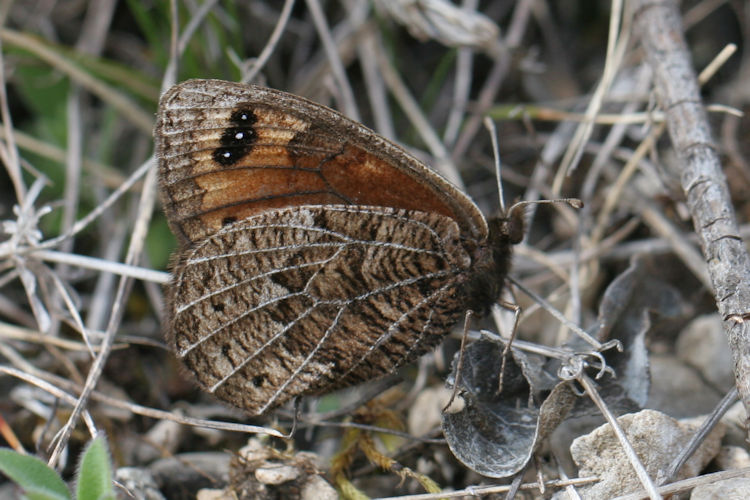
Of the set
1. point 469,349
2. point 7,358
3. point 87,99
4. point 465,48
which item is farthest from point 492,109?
point 7,358

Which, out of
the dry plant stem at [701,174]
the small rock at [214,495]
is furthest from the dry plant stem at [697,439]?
the small rock at [214,495]

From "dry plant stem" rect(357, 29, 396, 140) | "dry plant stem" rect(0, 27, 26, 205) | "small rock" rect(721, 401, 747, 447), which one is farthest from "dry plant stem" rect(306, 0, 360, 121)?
"small rock" rect(721, 401, 747, 447)

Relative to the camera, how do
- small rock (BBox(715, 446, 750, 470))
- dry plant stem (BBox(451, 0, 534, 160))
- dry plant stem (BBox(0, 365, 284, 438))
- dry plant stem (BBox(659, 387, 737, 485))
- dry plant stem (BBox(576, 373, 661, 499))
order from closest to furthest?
dry plant stem (BBox(576, 373, 661, 499)) → dry plant stem (BBox(659, 387, 737, 485)) → small rock (BBox(715, 446, 750, 470)) → dry plant stem (BBox(0, 365, 284, 438)) → dry plant stem (BBox(451, 0, 534, 160))

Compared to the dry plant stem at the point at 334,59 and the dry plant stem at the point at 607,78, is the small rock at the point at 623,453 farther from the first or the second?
the dry plant stem at the point at 334,59

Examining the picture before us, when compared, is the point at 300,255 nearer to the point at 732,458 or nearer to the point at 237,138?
the point at 237,138

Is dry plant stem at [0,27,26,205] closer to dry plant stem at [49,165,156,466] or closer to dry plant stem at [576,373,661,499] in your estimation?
dry plant stem at [49,165,156,466]

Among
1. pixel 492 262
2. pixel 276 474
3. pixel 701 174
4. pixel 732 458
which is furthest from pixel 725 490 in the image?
pixel 276 474

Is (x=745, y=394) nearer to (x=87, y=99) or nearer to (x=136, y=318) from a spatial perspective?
(x=136, y=318)
